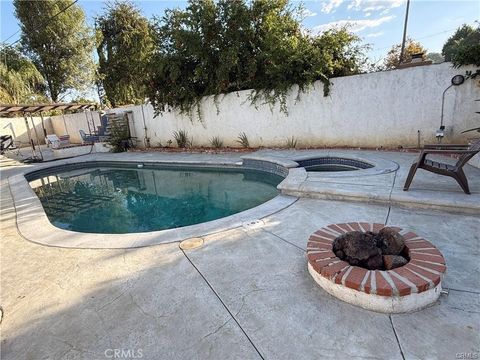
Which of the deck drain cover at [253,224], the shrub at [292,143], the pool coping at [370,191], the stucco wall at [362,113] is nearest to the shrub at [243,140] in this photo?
the stucco wall at [362,113]

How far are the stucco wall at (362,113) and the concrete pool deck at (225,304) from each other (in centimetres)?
427

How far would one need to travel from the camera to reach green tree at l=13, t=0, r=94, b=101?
19609 mm

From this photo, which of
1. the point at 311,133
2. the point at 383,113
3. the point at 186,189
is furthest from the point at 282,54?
the point at 186,189

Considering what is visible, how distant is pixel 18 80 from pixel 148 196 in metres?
18.9

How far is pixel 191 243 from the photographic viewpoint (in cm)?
317

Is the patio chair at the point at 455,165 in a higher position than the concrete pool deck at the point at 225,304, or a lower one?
higher

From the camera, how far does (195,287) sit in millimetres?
2373

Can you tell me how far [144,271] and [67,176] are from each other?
8671 millimetres

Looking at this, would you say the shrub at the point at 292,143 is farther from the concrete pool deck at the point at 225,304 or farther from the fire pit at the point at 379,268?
the fire pit at the point at 379,268

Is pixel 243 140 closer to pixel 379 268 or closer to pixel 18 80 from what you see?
pixel 379 268

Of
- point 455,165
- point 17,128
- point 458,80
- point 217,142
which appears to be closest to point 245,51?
point 217,142

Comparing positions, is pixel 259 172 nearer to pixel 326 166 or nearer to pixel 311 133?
pixel 326 166

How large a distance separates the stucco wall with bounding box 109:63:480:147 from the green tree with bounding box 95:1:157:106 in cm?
1054

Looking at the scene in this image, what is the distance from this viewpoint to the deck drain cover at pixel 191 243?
10.1 ft
